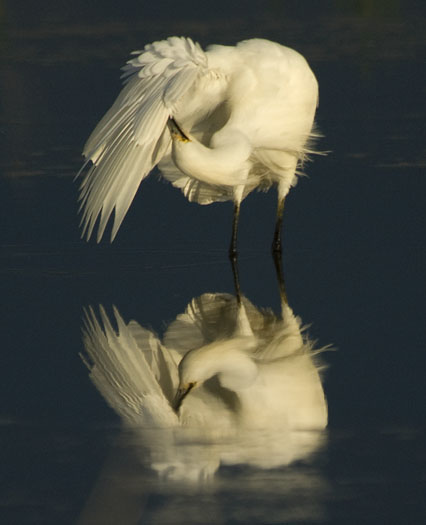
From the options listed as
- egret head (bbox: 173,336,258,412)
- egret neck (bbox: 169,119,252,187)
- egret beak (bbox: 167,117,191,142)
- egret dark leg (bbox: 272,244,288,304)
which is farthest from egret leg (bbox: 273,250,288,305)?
egret beak (bbox: 167,117,191,142)

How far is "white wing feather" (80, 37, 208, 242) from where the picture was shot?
970 centimetres

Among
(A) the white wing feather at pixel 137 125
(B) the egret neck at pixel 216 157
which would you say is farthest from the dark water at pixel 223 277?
(B) the egret neck at pixel 216 157

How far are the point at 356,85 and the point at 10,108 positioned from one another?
3901 millimetres

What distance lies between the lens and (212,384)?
764 cm

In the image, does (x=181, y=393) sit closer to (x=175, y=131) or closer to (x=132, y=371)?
(x=132, y=371)

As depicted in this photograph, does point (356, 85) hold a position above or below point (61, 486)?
below

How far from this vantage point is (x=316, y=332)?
858 centimetres

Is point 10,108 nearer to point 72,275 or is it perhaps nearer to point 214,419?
point 72,275

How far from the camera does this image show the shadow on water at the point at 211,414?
596 centimetres

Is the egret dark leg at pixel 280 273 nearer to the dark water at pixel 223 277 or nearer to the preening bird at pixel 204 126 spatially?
the dark water at pixel 223 277

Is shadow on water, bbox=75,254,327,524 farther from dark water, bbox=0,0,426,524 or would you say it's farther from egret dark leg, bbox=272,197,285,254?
egret dark leg, bbox=272,197,285,254

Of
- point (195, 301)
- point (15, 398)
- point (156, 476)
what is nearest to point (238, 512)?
point (156, 476)

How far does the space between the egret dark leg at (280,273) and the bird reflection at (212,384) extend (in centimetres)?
23

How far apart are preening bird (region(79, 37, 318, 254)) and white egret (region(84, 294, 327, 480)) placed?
3.43 ft
